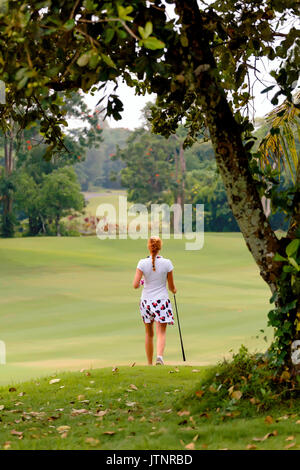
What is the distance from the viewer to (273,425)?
6.09 m

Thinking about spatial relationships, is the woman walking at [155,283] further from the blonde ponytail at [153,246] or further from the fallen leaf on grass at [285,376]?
the fallen leaf on grass at [285,376]

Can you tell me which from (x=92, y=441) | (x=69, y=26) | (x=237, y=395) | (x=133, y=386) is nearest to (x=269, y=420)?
(x=237, y=395)

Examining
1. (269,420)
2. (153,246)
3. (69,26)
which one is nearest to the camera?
(69,26)

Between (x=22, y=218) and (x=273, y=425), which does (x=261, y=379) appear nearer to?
(x=273, y=425)

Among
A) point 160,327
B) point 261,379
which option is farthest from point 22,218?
point 261,379

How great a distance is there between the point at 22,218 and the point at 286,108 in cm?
4707

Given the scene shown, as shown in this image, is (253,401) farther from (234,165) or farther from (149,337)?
(149,337)

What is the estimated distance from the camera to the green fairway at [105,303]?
13758mm

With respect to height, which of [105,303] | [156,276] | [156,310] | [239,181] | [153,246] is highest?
[239,181]

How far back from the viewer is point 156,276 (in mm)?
10312

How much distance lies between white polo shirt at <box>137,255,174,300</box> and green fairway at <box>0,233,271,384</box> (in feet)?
7.02

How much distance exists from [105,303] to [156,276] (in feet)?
34.9

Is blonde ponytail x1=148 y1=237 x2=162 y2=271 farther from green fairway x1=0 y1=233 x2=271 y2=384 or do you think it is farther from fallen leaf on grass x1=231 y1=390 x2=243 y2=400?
fallen leaf on grass x1=231 y1=390 x2=243 y2=400

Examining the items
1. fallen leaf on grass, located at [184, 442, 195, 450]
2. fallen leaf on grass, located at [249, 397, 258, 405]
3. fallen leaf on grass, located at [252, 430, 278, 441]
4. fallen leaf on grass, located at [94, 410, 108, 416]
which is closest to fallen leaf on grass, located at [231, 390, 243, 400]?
fallen leaf on grass, located at [249, 397, 258, 405]
